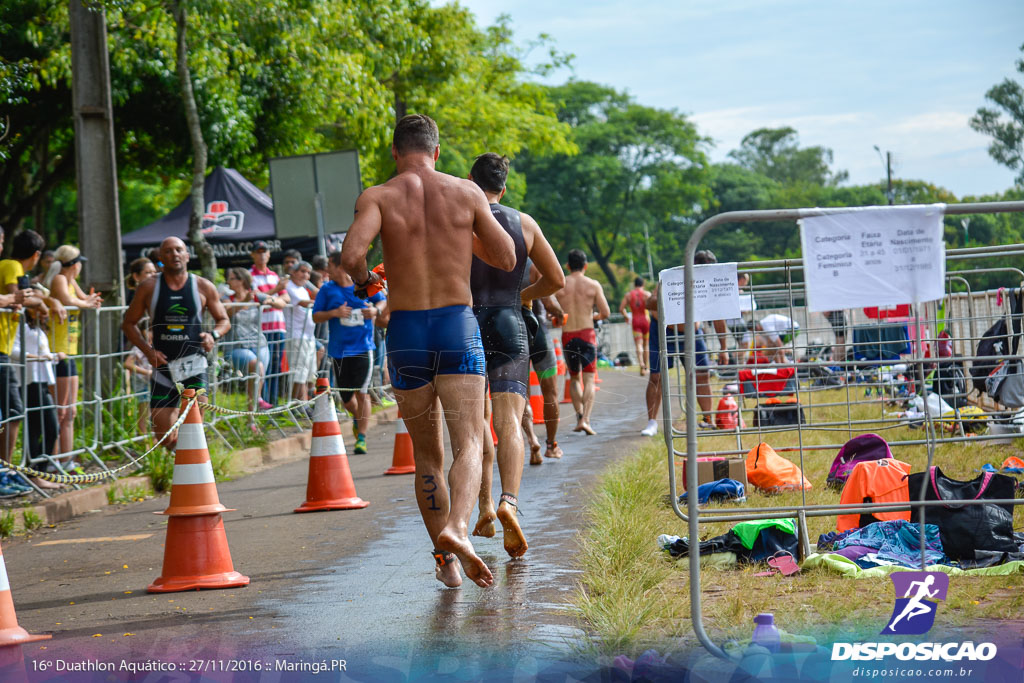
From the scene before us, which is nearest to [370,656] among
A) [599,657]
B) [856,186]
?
[599,657]

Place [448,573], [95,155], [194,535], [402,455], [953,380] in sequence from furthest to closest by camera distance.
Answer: [95,155], [402,455], [194,535], [448,573], [953,380]

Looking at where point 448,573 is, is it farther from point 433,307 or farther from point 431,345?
point 433,307

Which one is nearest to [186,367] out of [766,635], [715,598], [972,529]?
[715,598]

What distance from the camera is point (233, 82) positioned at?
18.9 m

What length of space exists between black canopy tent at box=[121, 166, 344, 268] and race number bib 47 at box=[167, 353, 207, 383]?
8410 millimetres

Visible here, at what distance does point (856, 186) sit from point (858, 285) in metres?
96.8

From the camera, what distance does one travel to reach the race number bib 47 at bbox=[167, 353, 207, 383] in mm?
9500

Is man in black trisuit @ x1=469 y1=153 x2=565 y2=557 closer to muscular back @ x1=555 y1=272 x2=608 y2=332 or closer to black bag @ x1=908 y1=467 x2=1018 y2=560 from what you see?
black bag @ x1=908 y1=467 x2=1018 y2=560

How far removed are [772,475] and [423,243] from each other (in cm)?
331

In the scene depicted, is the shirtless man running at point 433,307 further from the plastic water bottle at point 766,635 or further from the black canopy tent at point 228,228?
the black canopy tent at point 228,228

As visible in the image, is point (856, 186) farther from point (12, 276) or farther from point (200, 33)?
point (12, 276)

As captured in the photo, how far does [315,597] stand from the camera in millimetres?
5465

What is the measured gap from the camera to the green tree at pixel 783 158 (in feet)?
371

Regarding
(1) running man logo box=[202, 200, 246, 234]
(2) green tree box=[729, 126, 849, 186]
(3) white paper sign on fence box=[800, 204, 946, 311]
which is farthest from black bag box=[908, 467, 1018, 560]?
(2) green tree box=[729, 126, 849, 186]
